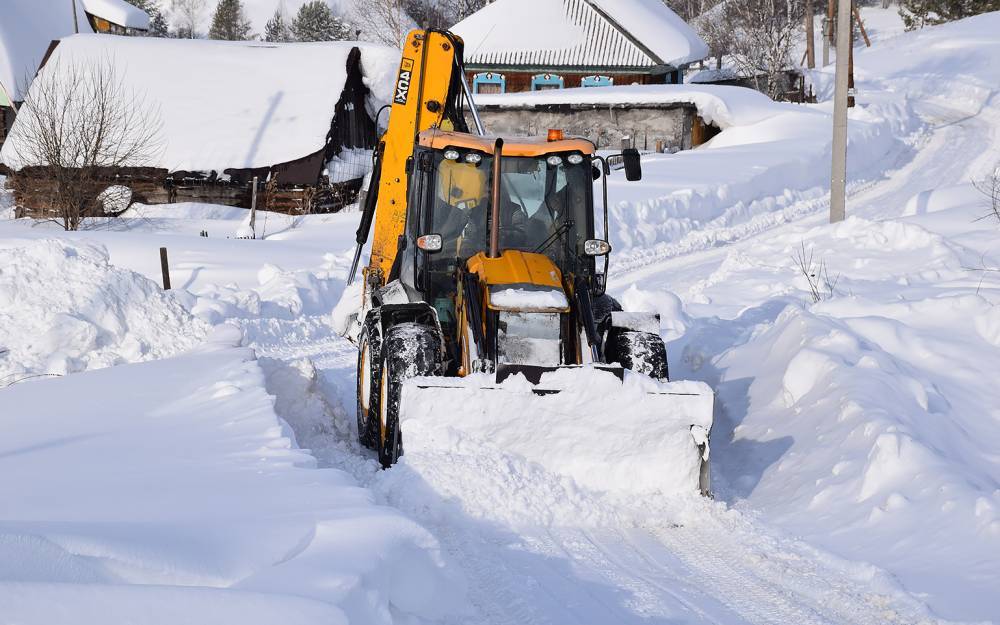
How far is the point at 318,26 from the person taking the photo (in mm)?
70562

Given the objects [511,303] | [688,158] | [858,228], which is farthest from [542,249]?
[688,158]

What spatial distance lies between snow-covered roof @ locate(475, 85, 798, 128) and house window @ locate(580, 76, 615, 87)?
619cm

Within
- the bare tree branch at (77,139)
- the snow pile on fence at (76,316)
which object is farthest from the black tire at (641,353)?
the bare tree branch at (77,139)

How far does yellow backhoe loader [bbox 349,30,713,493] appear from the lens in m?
7.15

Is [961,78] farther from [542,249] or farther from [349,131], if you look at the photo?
[542,249]

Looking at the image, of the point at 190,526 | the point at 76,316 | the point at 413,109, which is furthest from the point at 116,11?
the point at 190,526

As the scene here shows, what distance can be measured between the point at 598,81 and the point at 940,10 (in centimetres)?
3859

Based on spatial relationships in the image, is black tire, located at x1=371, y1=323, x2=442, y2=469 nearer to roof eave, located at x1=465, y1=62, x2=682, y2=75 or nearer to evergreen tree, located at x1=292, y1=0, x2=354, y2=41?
roof eave, located at x1=465, y1=62, x2=682, y2=75

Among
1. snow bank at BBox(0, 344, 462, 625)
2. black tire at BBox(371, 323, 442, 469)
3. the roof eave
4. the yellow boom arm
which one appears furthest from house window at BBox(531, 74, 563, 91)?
snow bank at BBox(0, 344, 462, 625)

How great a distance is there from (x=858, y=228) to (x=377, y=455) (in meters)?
10.2

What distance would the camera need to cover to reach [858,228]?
1566 centimetres

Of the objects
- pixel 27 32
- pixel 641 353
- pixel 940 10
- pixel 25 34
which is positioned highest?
pixel 940 10

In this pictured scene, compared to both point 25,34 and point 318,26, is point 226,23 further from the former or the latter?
point 25,34

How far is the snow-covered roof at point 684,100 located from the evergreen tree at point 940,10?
40.0 metres
